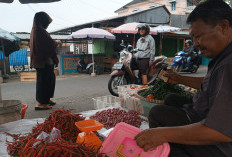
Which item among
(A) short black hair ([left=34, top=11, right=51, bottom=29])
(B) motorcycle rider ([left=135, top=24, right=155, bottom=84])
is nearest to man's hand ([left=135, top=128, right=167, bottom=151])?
(A) short black hair ([left=34, top=11, right=51, bottom=29])

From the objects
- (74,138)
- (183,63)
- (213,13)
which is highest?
(213,13)

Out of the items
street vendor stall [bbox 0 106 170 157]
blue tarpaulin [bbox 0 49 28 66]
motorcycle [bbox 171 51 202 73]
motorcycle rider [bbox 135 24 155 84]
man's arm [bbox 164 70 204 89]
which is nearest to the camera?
street vendor stall [bbox 0 106 170 157]

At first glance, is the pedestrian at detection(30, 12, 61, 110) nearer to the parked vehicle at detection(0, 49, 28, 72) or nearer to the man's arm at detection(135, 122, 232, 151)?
the man's arm at detection(135, 122, 232, 151)

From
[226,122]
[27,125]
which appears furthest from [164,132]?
[27,125]

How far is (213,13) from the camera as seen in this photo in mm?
1175

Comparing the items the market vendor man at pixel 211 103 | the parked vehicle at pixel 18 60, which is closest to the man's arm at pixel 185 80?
the market vendor man at pixel 211 103

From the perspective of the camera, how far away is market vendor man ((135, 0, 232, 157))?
3.32ft

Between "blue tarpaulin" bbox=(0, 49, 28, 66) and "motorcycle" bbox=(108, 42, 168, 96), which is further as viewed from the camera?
"blue tarpaulin" bbox=(0, 49, 28, 66)

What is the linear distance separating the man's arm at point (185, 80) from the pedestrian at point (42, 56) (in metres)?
3.09

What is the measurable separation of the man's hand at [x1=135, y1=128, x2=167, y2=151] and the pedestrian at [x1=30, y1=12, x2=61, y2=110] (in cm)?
361

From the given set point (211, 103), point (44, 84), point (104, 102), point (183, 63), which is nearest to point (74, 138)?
point (211, 103)

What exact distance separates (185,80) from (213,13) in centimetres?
101

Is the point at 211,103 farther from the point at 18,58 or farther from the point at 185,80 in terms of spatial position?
the point at 18,58

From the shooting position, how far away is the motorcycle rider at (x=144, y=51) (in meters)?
5.30
